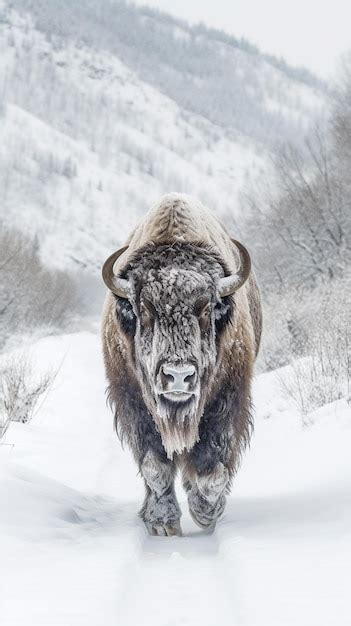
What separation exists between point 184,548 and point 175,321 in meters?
1.44

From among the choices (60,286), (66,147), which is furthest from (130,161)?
(60,286)

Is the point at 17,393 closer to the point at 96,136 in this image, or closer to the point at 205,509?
the point at 205,509

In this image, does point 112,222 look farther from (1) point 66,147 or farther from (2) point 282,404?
(2) point 282,404

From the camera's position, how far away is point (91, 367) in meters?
21.5

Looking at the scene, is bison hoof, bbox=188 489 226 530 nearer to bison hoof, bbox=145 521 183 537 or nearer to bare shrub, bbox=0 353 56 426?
bison hoof, bbox=145 521 183 537

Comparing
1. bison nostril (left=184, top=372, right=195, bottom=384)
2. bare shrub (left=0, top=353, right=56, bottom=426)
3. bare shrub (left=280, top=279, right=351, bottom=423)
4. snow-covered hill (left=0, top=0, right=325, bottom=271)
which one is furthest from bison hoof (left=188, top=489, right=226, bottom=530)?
snow-covered hill (left=0, top=0, right=325, bottom=271)

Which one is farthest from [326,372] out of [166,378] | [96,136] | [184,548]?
[96,136]

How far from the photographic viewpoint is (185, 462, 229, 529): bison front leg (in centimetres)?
527

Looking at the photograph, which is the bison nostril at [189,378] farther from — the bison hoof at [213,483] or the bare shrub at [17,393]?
the bare shrub at [17,393]

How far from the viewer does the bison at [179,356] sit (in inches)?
193

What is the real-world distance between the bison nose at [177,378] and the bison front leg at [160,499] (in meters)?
1.01

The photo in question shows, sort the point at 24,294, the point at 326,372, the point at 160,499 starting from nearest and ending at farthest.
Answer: the point at 160,499 → the point at 326,372 → the point at 24,294

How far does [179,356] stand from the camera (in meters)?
4.64

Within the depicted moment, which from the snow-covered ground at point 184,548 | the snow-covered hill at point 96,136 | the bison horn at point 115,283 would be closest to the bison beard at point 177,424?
the snow-covered ground at point 184,548
